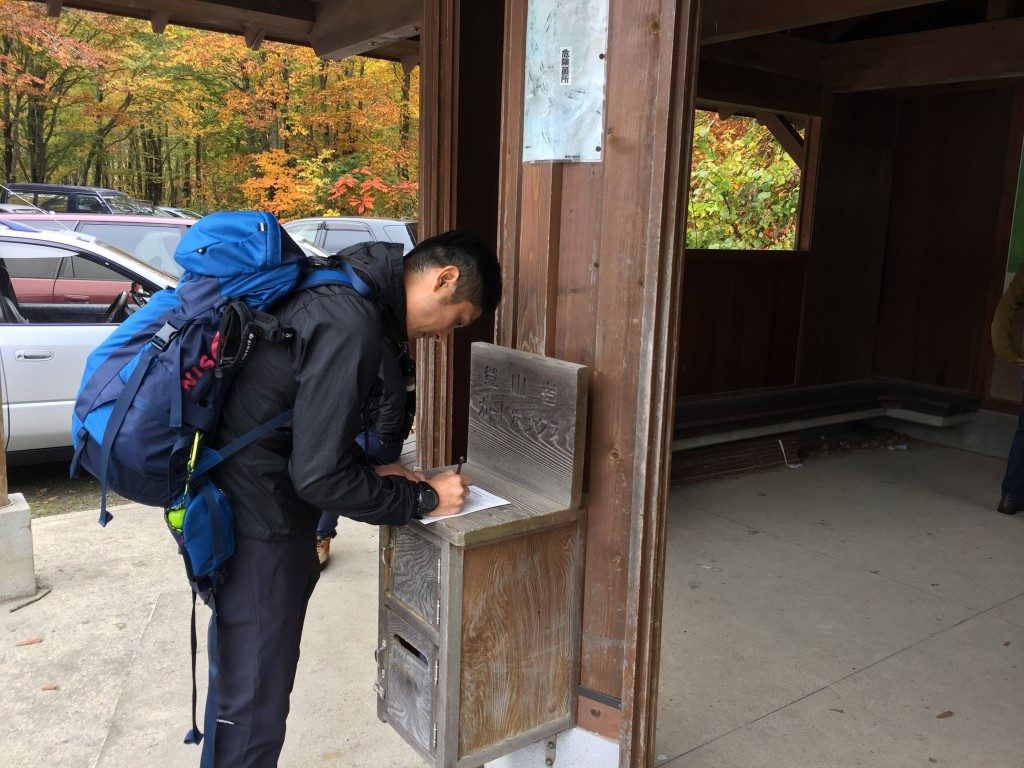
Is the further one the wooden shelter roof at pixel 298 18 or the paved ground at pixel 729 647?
the wooden shelter roof at pixel 298 18

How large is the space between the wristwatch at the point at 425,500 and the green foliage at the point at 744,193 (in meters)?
10.1

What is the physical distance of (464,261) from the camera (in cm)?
206

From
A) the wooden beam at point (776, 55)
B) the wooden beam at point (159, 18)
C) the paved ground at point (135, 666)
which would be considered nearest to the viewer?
the paved ground at point (135, 666)

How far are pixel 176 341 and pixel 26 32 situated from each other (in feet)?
47.8

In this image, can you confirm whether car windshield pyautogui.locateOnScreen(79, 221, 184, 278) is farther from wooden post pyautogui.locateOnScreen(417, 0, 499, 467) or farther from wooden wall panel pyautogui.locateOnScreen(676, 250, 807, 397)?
wooden wall panel pyautogui.locateOnScreen(676, 250, 807, 397)

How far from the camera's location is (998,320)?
5.06m

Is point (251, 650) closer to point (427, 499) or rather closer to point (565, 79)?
point (427, 499)

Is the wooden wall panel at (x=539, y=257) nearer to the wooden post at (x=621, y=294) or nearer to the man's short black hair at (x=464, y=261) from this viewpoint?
the wooden post at (x=621, y=294)

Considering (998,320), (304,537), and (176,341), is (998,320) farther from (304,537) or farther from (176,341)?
(176,341)

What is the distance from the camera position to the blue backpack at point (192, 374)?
5.94 ft

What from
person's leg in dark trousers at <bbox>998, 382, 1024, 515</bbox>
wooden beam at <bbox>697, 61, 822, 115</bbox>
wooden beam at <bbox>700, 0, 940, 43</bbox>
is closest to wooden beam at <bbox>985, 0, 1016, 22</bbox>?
wooden beam at <bbox>697, 61, 822, 115</bbox>

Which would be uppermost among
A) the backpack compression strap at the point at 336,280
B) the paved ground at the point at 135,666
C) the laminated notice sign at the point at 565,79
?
the laminated notice sign at the point at 565,79

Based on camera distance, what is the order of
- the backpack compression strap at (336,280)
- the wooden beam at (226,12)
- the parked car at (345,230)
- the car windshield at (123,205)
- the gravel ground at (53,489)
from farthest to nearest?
the car windshield at (123,205) < the parked car at (345,230) < the gravel ground at (53,489) < the wooden beam at (226,12) < the backpack compression strap at (336,280)

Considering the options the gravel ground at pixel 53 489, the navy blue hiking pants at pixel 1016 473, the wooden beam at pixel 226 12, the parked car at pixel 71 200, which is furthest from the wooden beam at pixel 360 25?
the parked car at pixel 71 200
